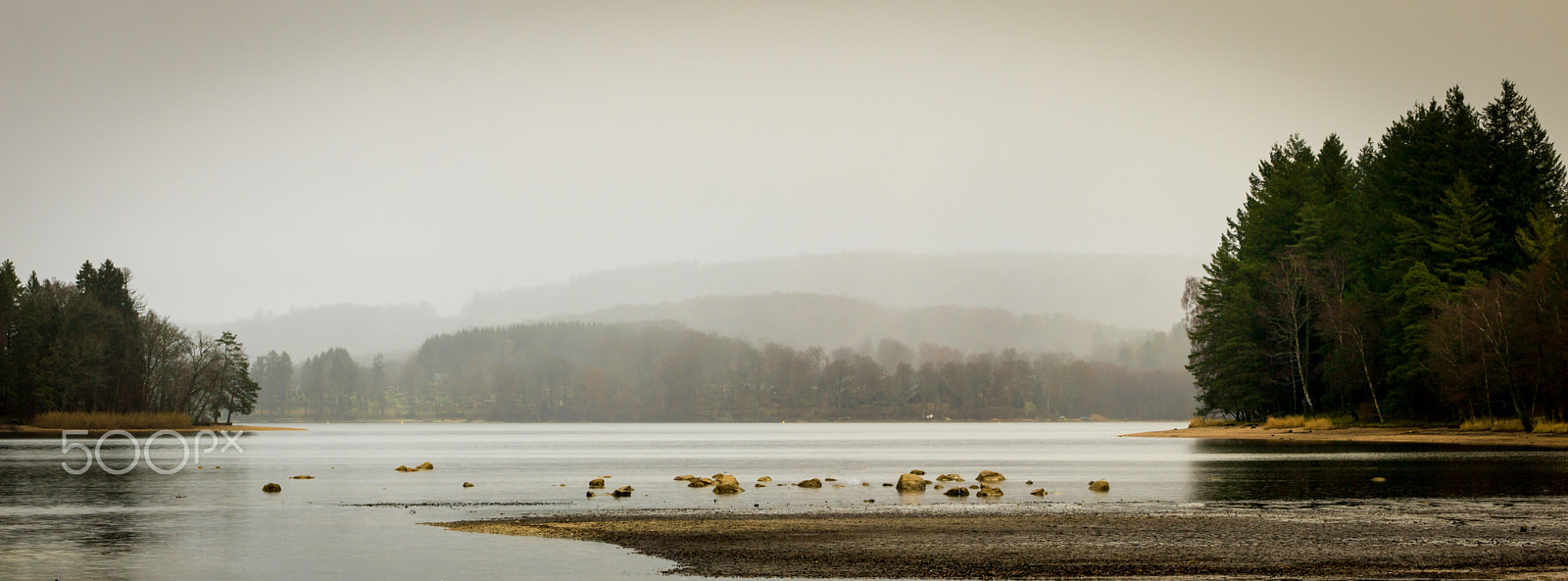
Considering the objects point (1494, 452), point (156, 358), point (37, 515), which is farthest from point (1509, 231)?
point (156, 358)

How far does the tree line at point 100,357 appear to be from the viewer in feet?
397

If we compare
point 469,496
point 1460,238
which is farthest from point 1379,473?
point 1460,238

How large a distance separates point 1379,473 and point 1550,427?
105 ft

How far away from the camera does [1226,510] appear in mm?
28766

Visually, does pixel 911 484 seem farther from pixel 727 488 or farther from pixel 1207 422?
pixel 1207 422

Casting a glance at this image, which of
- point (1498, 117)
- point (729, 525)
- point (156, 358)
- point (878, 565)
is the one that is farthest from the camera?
point (156, 358)

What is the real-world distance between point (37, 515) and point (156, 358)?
4706 inches

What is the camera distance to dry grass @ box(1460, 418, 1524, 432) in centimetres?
6919

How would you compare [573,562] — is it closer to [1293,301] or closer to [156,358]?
[1293,301]

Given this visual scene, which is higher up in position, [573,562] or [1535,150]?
[1535,150]

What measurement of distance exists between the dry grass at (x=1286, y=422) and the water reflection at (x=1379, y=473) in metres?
27.0

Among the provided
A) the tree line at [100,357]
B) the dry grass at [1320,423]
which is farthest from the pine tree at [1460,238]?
the tree line at [100,357]

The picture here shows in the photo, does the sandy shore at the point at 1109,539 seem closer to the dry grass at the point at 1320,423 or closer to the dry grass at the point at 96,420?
the dry grass at the point at 1320,423

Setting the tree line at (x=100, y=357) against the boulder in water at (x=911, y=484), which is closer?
the boulder in water at (x=911, y=484)
